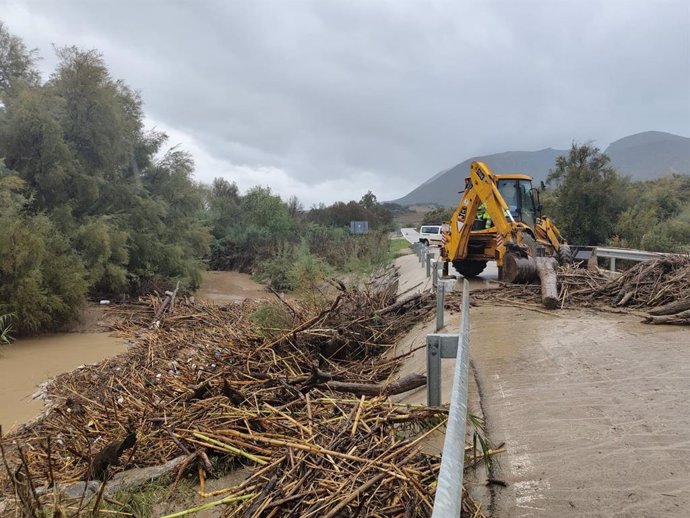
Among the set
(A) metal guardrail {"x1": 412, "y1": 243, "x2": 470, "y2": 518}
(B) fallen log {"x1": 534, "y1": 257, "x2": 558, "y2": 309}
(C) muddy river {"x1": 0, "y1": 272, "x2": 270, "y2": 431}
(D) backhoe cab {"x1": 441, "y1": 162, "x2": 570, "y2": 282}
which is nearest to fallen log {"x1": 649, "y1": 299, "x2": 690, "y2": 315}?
(B) fallen log {"x1": 534, "y1": 257, "x2": 558, "y2": 309}

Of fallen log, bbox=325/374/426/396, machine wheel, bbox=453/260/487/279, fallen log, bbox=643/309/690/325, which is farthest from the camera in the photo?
machine wheel, bbox=453/260/487/279

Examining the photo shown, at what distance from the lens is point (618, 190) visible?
98.9 ft

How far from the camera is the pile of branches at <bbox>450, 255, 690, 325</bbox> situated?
8059 millimetres

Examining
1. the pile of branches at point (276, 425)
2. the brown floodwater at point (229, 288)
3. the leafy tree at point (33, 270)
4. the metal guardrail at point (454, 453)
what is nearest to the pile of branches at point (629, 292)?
the pile of branches at point (276, 425)

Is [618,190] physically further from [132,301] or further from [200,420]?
[200,420]

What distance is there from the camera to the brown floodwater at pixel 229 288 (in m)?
27.0

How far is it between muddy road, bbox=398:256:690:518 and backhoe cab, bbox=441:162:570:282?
5.29m

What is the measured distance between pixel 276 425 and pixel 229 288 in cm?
2738

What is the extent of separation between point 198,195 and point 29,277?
12.8 metres

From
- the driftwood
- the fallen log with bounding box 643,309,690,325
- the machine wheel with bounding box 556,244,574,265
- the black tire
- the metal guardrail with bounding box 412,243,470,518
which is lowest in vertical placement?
the driftwood

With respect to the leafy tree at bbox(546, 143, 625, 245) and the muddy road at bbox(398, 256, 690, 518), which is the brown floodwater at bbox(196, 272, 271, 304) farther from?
the muddy road at bbox(398, 256, 690, 518)

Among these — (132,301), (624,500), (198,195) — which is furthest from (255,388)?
(198,195)

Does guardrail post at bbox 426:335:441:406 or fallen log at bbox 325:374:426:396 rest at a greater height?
guardrail post at bbox 426:335:441:406

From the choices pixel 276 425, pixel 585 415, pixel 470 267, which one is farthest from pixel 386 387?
pixel 470 267
